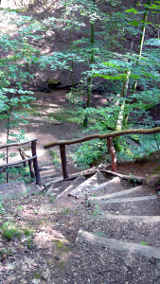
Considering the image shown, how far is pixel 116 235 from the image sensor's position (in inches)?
115

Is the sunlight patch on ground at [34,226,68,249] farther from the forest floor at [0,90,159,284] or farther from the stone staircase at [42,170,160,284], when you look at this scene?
the stone staircase at [42,170,160,284]

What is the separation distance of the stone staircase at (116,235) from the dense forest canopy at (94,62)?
1678mm

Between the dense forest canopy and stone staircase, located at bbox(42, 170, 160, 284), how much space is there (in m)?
1.68

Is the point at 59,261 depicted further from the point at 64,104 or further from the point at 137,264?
the point at 64,104

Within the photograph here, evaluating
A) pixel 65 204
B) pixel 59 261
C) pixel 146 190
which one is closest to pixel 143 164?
pixel 146 190

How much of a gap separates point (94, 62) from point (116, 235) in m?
8.88

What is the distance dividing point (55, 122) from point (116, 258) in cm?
1007

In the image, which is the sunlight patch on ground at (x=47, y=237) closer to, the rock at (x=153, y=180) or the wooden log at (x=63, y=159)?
the rock at (x=153, y=180)

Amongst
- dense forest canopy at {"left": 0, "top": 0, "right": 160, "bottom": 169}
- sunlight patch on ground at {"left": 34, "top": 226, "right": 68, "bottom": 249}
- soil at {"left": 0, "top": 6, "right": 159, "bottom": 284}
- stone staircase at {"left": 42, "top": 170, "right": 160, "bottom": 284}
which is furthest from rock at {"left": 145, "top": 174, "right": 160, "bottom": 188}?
sunlight patch on ground at {"left": 34, "top": 226, "right": 68, "bottom": 249}

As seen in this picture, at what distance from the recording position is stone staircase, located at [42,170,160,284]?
88.9 inches

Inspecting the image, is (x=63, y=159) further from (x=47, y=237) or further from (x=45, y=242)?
(x=45, y=242)

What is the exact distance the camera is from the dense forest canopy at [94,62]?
17.0ft

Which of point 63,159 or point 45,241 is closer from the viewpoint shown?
point 45,241

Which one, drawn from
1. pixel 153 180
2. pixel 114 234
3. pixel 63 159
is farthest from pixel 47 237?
pixel 63 159
